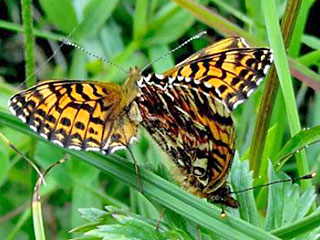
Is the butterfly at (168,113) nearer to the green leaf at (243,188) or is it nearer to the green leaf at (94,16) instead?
the green leaf at (243,188)

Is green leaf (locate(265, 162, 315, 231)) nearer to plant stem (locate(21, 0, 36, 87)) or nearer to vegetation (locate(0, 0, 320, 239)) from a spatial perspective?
vegetation (locate(0, 0, 320, 239))

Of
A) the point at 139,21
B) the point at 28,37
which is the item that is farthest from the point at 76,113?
the point at 139,21

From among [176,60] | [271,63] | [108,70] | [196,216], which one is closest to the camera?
[196,216]

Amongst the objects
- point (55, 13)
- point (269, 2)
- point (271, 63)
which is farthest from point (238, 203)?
point (55, 13)

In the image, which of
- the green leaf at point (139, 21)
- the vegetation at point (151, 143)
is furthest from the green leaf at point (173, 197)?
the green leaf at point (139, 21)

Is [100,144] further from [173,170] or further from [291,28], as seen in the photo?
[291,28]

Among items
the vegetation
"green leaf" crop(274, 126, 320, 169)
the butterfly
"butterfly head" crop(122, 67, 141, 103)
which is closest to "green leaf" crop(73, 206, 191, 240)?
the vegetation

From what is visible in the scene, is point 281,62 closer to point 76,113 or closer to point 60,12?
point 76,113
